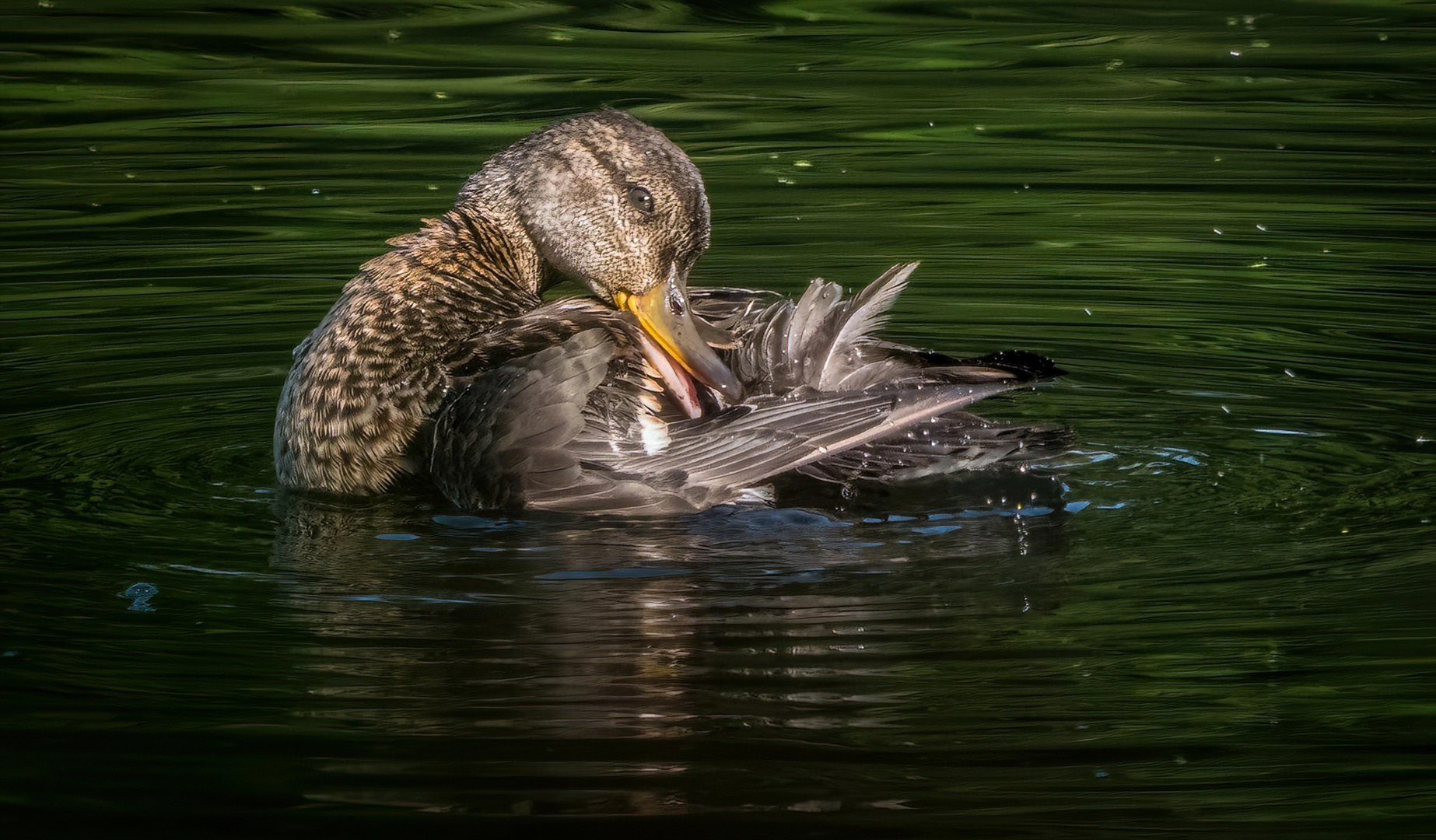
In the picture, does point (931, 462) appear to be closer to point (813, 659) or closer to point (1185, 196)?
point (813, 659)

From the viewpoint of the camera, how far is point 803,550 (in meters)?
4.69

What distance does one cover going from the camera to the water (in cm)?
343

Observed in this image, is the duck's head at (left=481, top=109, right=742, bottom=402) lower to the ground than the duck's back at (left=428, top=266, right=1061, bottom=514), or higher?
higher

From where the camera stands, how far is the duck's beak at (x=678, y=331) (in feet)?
17.0

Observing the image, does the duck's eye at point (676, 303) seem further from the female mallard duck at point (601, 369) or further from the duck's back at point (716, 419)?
the duck's back at point (716, 419)

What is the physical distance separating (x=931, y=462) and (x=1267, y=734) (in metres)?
1.60

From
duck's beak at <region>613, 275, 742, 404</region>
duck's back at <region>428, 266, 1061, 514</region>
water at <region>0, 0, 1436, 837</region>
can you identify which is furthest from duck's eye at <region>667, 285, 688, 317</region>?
water at <region>0, 0, 1436, 837</region>

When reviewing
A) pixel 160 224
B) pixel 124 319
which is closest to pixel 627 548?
pixel 124 319

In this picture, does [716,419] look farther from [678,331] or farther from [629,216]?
[629,216]

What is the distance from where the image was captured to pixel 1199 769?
11.3 ft

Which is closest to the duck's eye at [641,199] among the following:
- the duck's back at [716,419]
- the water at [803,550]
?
the duck's back at [716,419]

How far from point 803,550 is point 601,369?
71 cm

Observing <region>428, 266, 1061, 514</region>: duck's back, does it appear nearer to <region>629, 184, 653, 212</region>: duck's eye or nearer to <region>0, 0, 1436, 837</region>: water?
<region>0, 0, 1436, 837</region>: water

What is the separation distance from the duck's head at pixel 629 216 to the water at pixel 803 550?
71 cm
